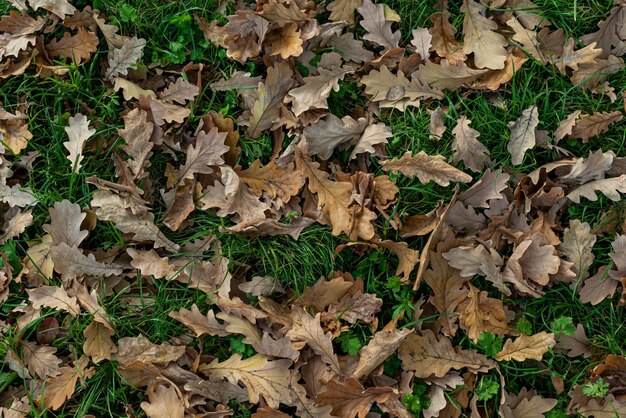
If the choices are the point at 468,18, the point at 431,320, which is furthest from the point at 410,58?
the point at 431,320

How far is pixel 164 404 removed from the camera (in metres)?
2.75

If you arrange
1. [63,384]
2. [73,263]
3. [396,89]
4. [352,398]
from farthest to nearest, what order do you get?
[396,89] < [73,263] < [63,384] < [352,398]

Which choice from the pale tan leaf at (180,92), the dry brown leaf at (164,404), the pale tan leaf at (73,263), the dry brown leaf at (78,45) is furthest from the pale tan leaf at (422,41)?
the dry brown leaf at (164,404)

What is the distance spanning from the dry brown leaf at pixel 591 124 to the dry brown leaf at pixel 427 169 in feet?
1.88

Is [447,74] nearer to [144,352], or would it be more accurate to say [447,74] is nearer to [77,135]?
[77,135]

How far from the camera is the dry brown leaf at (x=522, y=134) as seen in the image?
2979mm

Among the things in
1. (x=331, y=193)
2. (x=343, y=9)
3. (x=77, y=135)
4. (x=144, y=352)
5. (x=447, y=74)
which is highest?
(x=343, y=9)

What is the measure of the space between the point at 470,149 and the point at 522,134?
0.24m

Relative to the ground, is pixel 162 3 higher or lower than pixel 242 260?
higher

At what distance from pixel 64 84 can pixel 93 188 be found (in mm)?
516

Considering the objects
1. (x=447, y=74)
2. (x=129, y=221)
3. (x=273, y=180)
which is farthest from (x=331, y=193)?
(x=129, y=221)

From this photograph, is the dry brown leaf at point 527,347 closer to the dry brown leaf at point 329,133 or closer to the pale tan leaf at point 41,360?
the dry brown leaf at point 329,133

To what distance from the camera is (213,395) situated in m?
2.76

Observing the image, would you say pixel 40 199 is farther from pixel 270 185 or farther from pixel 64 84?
pixel 270 185
